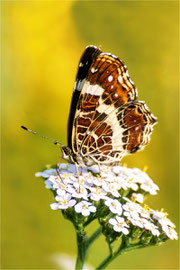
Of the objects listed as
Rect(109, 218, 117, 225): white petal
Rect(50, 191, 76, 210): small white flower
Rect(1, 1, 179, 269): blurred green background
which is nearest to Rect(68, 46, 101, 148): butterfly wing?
Rect(50, 191, 76, 210): small white flower

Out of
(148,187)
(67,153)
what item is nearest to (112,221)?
(148,187)

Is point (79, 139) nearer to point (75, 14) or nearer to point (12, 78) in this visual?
point (12, 78)

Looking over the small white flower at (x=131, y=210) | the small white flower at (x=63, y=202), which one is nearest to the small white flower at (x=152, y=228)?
the small white flower at (x=131, y=210)

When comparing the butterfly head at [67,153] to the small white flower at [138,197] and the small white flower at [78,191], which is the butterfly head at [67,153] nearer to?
the small white flower at [78,191]

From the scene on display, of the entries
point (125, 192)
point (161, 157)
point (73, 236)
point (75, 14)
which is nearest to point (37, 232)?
point (73, 236)

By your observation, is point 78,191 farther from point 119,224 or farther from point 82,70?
point 82,70
